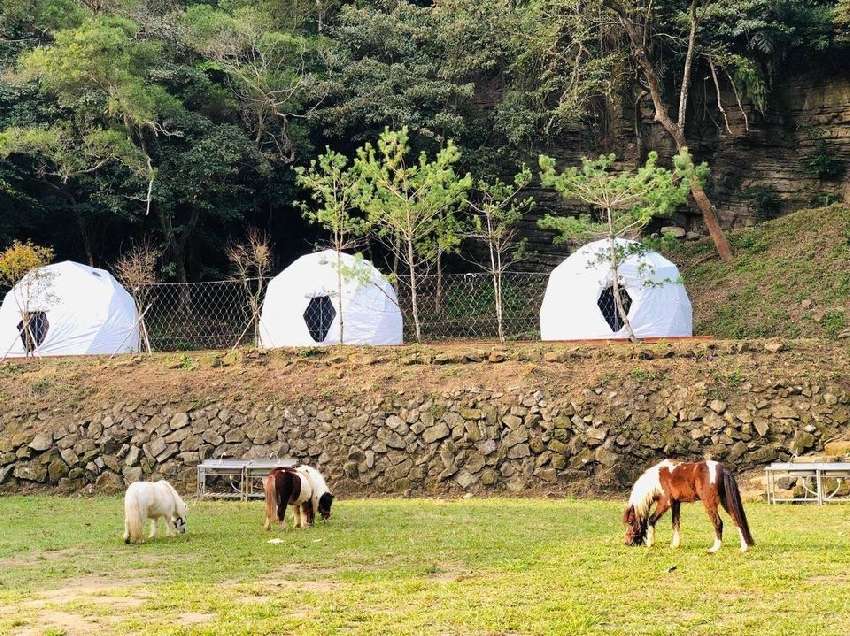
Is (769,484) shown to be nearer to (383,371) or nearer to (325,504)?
(325,504)

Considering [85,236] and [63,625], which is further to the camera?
[85,236]

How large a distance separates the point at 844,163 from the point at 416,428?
815 inches

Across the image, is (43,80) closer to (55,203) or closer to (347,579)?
(55,203)

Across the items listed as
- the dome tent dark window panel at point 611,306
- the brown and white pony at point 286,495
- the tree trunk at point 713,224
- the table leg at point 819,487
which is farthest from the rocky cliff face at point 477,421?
the tree trunk at point 713,224

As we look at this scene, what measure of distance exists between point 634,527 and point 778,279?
19294mm

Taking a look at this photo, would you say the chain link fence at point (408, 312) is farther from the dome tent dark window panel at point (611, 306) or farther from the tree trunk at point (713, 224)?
the tree trunk at point (713, 224)

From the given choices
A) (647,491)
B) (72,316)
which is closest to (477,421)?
(647,491)

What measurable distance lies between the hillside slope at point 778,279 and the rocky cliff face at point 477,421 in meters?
7.96

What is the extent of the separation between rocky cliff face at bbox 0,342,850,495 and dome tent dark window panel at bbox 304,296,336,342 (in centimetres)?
601

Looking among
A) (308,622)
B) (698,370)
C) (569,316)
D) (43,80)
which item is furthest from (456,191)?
(308,622)

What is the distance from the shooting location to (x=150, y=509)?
1137cm

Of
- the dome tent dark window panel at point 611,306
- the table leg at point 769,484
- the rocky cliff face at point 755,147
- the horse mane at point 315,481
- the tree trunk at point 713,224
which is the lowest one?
the table leg at point 769,484

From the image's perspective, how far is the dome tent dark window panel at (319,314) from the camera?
24500mm

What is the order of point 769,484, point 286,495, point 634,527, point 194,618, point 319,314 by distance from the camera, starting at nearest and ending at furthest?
point 194,618, point 634,527, point 286,495, point 769,484, point 319,314
